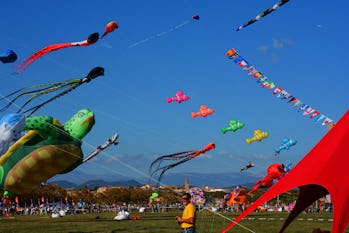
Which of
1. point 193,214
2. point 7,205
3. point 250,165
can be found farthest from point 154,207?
point 193,214

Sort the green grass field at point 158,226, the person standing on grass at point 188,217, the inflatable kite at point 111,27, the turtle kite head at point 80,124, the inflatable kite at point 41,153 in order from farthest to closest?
1. the turtle kite head at point 80,124
2. the inflatable kite at point 41,153
3. the green grass field at point 158,226
4. the inflatable kite at point 111,27
5. the person standing on grass at point 188,217

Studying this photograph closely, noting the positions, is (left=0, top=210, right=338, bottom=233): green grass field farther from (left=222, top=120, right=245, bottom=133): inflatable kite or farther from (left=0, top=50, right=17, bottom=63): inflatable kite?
(left=222, top=120, right=245, bottom=133): inflatable kite

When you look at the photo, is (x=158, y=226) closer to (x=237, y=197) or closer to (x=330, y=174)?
(x=330, y=174)

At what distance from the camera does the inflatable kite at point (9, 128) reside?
18.1m

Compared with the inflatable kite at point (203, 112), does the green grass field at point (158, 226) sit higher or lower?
lower

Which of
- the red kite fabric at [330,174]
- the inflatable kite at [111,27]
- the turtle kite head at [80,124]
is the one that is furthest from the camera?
the turtle kite head at [80,124]

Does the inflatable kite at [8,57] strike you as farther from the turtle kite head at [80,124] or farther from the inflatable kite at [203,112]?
the inflatable kite at [203,112]


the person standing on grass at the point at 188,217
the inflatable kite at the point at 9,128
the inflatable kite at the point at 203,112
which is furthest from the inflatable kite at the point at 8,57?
the inflatable kite at the point at 203,112

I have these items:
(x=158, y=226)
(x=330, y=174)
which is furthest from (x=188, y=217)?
(x=158, y=226)

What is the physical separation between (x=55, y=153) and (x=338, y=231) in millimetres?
17711

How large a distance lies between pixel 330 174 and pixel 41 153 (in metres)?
17.1

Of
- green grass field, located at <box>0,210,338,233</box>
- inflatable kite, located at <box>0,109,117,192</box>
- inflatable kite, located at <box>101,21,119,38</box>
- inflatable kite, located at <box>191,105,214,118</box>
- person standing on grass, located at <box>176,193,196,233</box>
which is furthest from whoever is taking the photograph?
inflatable kite, located at <box>191,105,214,118</box>

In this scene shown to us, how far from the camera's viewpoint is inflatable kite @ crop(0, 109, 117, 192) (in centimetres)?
2255

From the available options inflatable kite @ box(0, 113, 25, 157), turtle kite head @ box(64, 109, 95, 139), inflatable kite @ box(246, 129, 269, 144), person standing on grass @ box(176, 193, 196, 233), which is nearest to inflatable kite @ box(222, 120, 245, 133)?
inflatable kite @ box(246, 129, 269, 144)
